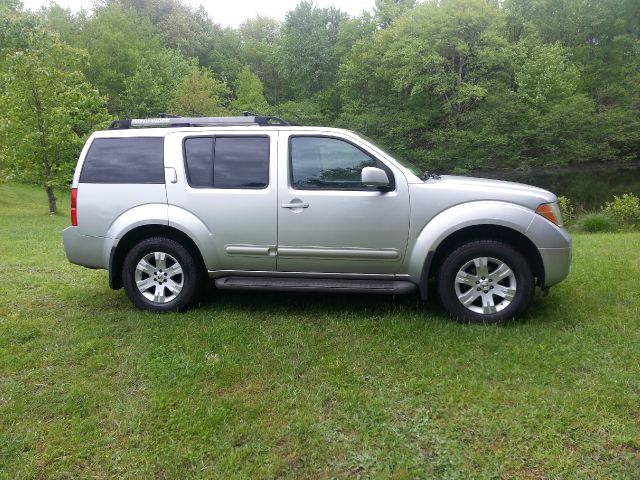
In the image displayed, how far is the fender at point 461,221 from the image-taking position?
455 centimetres

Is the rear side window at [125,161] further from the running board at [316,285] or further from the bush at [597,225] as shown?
the bush at [597,225]

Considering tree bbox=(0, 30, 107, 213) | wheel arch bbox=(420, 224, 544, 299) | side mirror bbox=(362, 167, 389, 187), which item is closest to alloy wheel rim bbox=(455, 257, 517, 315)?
wheel arch bbox=(420, 224, 544, 299)

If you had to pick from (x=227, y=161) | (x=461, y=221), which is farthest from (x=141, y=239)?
(x=461, y=221)

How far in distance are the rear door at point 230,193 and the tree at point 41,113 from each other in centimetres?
1666

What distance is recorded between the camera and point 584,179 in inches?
1184

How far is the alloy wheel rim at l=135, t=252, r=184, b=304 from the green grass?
26 cm

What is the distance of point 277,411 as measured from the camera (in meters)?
3.22

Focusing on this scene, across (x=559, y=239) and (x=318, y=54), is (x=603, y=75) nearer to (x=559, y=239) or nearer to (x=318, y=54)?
(x=318, y=54)

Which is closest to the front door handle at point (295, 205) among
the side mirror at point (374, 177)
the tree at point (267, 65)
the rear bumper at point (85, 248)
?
the side mirror at point (374, 177)

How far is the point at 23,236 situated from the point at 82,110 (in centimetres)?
1056

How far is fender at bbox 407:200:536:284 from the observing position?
455 centimetres

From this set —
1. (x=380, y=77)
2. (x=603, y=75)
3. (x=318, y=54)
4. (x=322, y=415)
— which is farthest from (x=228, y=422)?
(x=318, y=54)

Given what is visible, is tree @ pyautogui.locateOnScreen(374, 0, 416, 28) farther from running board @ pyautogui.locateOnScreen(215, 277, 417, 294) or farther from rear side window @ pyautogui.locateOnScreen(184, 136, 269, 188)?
running board @ pyautogui.locateOnScreen(215, 277, 417, 294)

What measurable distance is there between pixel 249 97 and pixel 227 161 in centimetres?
3762
